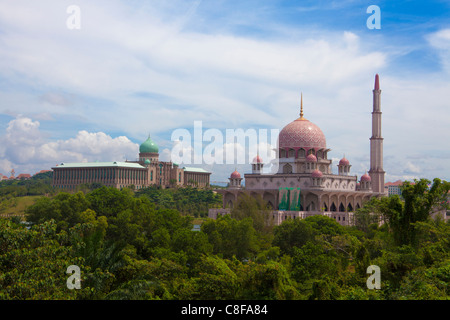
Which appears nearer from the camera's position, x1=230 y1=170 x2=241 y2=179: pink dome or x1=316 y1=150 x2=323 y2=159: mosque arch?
x1=316 y1=150 x2=323 y2=159: mosque arch

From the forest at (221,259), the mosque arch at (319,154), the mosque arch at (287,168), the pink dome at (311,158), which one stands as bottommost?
the forest at (221,259)

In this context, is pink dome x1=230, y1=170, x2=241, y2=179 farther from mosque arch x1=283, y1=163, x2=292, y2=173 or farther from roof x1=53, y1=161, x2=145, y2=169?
roof x1=53, y1=161, x2=145, y2=169

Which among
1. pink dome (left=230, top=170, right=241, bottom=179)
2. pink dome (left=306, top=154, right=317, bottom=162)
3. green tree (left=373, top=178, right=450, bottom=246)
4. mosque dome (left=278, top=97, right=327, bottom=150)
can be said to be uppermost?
mosque dome (left=278, top=97, right=327, bottom=150)

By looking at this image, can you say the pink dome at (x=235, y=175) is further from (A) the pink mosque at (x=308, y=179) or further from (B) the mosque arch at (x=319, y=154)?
(B) the mosque arch at (x=319, y=154)

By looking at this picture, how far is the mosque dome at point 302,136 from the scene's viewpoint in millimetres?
67312

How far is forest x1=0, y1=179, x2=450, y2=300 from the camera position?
17.9 metres

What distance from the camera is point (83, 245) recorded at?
899 inches

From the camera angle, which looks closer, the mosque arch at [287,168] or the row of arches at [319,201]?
the row of arches at [319,201]

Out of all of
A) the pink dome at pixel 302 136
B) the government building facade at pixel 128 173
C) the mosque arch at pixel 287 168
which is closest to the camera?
the mosque arch at pixel 287 168

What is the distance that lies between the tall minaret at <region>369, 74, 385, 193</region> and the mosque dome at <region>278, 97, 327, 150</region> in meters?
7.06

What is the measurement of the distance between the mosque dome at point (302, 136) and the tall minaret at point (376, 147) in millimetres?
7061

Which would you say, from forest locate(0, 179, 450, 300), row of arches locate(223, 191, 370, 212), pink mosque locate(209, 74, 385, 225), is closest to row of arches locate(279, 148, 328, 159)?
pink mosque locate(209, 74, 385, 225)

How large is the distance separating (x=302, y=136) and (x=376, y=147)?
1065cm

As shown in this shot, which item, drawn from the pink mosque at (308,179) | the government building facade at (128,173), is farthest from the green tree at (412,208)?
the government building facade at (128,173)
